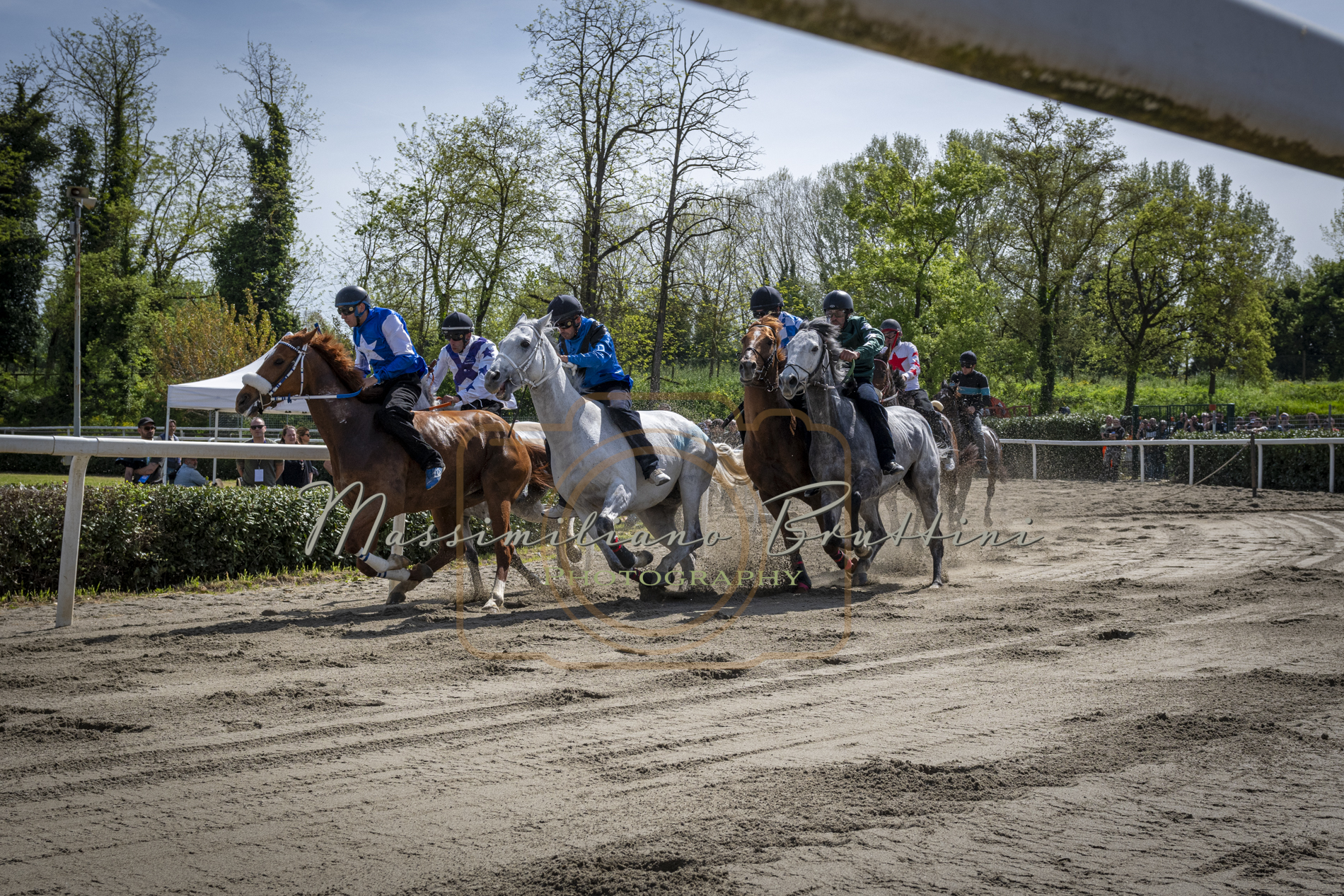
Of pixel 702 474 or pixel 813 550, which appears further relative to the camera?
pixel 813 550

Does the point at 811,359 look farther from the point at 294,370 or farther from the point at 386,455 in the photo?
the point at 294,370

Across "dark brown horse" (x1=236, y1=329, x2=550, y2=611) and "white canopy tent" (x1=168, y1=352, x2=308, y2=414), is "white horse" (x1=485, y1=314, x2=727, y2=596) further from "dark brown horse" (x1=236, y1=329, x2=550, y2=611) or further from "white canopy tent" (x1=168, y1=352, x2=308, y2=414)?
"white canopy tent" (x1=168, y1=352, x2=308, y2=414)

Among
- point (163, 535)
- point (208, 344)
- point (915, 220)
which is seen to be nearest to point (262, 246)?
point (208, 344)

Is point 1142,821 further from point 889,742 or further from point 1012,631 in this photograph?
point 1012,631

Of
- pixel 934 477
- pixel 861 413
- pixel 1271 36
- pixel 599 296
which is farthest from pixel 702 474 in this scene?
pixel 599 296

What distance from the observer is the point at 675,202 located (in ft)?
62.3

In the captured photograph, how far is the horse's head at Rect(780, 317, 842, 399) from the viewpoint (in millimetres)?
7297

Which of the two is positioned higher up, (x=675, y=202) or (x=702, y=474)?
(x=675, y=202)

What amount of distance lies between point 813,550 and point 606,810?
24.4 ft

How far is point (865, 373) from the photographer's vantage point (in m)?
8.52

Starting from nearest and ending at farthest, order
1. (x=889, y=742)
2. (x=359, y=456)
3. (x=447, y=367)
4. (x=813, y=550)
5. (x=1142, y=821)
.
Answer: (x=1142, y=821) → (x=889, y=742) → (x=359, y=456) → (x=447, y=367) → (x=813, y=550)

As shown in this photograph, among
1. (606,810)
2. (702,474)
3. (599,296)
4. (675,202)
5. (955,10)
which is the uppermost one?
(675,202)

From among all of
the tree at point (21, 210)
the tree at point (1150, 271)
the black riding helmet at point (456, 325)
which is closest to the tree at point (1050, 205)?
the tree at point (1150, 271)

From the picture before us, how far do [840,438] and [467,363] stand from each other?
3431mm
